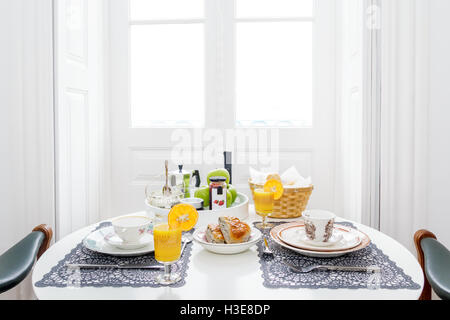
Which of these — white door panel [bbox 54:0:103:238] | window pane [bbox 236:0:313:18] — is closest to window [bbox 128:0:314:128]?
window pane [bbox 236:0:313:18]

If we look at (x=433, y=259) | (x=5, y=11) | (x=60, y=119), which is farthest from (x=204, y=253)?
(x=5, y=11)

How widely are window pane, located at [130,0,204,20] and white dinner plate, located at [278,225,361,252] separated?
1809mm

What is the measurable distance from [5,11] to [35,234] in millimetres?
1128

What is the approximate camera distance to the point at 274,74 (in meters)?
2.58

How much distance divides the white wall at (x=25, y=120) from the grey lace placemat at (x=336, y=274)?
1260 mm

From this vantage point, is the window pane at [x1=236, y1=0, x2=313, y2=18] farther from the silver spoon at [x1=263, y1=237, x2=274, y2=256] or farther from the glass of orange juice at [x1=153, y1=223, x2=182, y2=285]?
A: the glass of orange juice at [x1=153, y1=223, x2=182, y2=285]

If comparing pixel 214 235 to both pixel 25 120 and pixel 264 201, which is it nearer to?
pixel 264 201

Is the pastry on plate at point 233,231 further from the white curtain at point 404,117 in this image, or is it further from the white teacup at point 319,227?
the white curtain at point 404,117

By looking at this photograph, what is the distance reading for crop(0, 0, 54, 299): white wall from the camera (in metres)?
1.82

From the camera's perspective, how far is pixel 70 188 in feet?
6.89

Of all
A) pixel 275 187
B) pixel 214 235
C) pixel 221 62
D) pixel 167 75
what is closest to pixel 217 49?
pixel 221 62

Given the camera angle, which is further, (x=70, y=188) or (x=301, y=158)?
(x=301, y=158)

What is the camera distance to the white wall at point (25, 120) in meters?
1.82

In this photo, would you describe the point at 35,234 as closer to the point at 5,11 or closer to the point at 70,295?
the point at 70,295
